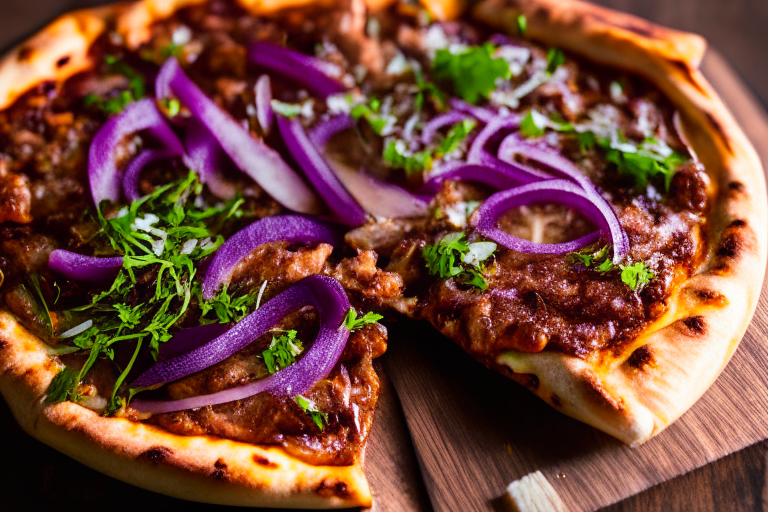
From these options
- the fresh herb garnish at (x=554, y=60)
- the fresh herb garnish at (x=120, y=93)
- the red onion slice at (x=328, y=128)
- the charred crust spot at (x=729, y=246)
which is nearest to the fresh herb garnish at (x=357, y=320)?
the red onion slice at (x=328, y=128)

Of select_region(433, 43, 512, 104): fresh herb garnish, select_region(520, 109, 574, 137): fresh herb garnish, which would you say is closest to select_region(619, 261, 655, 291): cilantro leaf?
select_region(520, 109, 574, 137): fresh herb garnish

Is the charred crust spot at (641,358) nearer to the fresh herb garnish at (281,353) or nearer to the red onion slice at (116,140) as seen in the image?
the fresh herb garnish at (281,353)

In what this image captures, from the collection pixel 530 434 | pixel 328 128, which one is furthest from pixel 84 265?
pixel 530 434

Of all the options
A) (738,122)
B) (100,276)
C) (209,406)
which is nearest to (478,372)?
(209,406)

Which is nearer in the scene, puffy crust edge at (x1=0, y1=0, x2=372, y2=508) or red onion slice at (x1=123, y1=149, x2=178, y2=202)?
puffy crust edge at (x1=0, y1=0, x2=372, y2=508)

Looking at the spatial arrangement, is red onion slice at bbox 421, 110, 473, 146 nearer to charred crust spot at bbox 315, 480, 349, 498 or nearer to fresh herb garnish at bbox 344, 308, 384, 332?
fresh herb garnish at bbox 344, 308, 384, 332

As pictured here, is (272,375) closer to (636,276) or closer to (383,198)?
(383,198)
